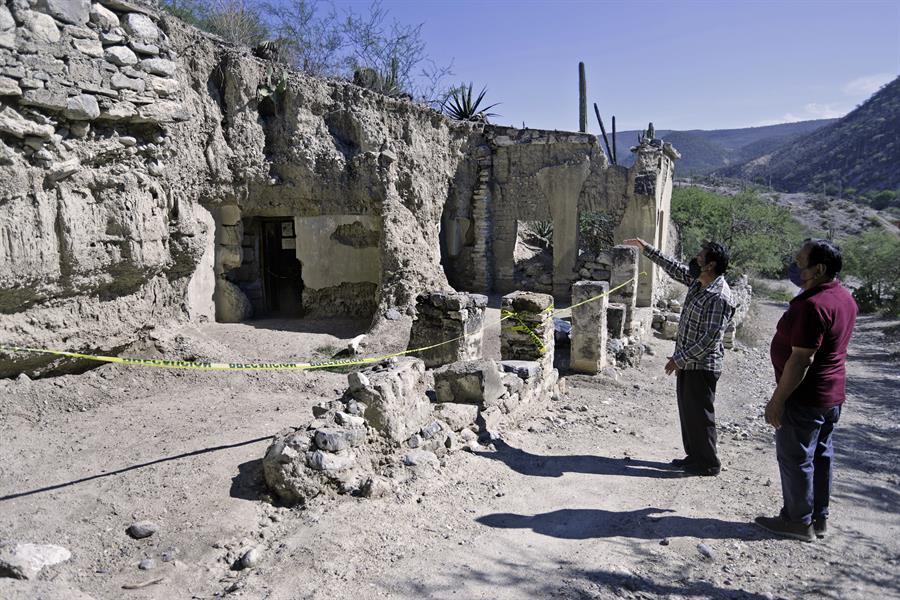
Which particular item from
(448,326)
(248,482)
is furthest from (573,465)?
(448,326)

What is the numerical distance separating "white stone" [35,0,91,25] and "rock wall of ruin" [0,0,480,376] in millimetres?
20

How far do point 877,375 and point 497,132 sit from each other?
9.39 meters

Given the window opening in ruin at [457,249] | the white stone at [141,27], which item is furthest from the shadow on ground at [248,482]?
the window opening in ruin at [457,249]

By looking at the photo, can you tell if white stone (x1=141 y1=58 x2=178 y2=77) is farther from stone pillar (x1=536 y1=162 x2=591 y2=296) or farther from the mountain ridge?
the mountain ridge

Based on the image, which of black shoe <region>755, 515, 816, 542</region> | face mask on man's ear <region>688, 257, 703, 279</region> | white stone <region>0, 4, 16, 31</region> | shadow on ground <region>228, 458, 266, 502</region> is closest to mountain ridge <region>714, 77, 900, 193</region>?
face mask on man's ear <region>688, 257, 703, 279</region>

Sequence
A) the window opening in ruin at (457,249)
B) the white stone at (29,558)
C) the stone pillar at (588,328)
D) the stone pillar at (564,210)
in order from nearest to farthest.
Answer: the white stone at (29,558) < the stone pillar at (588,328) < the stone pillar at (564,210) < the window opening in ruin at (457,249)

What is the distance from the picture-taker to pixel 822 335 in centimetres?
349

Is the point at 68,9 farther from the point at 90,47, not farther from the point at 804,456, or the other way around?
the point at 804,456

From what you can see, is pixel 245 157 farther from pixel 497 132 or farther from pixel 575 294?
pixel 497 132

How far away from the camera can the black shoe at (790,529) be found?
366 cm

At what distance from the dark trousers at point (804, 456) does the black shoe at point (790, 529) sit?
35 mm

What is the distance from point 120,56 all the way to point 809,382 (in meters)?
7.29

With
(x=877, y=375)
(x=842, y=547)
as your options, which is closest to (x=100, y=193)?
(x=842, y=547)

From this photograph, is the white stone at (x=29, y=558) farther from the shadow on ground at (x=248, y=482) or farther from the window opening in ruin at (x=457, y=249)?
the window opening in ruin at (x=457, y=249)
